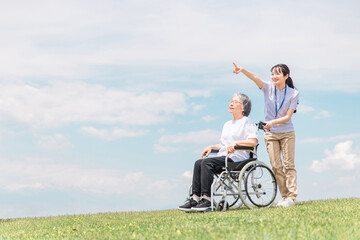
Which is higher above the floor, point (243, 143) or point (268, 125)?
point (268, 125)

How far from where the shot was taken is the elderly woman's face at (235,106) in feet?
23.6

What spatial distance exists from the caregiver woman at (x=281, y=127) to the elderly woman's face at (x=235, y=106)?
0.45m

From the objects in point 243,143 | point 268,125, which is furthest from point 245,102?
point 243,143

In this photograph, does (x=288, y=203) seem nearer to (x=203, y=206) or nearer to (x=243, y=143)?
(x=243, y=143)

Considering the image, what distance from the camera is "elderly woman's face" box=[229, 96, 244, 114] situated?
23.6 feet

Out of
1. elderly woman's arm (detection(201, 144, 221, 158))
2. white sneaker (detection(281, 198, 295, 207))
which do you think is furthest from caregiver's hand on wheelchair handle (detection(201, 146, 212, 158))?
white sneaker (detection(281, 198, 295, 207))

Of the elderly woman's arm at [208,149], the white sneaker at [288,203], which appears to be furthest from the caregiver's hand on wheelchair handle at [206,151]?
the white sneaker at [288,203]

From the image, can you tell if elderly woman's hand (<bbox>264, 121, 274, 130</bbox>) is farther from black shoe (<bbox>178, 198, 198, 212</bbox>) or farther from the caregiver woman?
black shoe (<bbox>178, 198, 198, 212</bbox>)

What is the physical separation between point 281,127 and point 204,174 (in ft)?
5.18

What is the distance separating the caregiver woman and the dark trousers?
0.95 meters

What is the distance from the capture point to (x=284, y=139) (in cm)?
744

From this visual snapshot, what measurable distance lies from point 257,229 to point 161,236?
0.94 meters

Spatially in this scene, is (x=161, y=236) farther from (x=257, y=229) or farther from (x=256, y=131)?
(x=256, y=131)

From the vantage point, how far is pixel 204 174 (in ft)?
22.3
